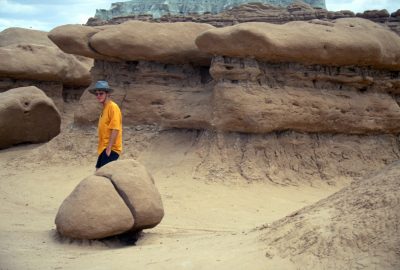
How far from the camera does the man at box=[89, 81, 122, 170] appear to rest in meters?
6.31

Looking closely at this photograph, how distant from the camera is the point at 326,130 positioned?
854cm

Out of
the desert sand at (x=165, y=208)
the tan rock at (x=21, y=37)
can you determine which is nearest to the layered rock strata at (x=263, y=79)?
the desert sand at (x=165, y=208)

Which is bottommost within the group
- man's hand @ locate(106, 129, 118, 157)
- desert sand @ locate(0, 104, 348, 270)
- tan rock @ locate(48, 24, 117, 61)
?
desert sand @ locate(0, 104, 348, 270)

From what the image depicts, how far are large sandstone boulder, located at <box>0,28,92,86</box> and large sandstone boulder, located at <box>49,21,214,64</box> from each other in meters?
3.31

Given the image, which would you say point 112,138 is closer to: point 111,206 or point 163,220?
point 163,220

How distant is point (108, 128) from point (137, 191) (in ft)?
4.49

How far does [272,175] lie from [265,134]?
0.61m

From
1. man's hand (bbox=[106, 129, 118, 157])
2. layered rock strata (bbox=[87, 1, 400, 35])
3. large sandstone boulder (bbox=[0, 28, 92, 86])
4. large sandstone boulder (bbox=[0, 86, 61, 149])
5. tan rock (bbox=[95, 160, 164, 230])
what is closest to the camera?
tan rock (bbox=[95, 160, 164, 230])

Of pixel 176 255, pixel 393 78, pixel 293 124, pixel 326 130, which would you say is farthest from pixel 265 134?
pixel 176 255

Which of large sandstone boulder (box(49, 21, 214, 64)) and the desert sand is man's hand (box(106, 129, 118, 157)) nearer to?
the desert sand

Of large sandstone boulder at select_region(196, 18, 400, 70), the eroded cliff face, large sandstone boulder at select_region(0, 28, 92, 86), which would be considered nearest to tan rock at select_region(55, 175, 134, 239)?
the eroded cliff face

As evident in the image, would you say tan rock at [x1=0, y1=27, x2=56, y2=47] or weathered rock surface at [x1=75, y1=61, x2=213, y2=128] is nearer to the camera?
weathered rock surface at [x1=75, y1=61, x2=213, y2=128]

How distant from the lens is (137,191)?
205 inches

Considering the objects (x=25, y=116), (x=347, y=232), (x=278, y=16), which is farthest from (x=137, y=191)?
(x=278, y=16)
